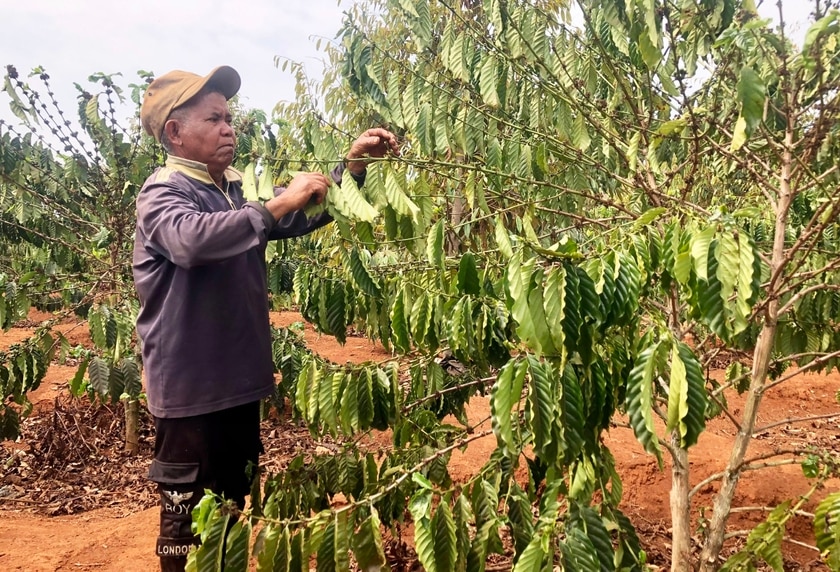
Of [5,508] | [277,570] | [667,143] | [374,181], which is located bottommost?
[5,508]

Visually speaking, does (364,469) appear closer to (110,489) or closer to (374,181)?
(374,181)

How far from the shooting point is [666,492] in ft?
11.4

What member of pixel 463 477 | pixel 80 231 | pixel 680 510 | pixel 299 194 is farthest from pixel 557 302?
pixel 80 231

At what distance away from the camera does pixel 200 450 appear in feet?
6.13

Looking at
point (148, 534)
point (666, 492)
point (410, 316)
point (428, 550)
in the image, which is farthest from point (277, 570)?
point (666, 492)

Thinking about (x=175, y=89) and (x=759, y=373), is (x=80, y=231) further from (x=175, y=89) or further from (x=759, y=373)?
(x=759, y=373)

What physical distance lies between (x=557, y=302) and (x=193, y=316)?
1.19 meters

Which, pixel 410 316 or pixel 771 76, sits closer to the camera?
pixel 771 76

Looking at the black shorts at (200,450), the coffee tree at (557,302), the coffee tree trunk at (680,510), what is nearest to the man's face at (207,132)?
the coffee tree at (557,302)

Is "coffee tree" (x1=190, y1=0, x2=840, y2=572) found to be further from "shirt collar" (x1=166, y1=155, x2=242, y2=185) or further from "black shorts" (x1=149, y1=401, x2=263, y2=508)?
"shirt collar" (x1=166, y1=155, x2=242, y2=185)

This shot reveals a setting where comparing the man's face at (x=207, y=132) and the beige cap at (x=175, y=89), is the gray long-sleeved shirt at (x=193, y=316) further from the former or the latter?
the beige cap at (x=175, y=89)

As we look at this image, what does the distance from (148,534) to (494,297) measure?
229 cm

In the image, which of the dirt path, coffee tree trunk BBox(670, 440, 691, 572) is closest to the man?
the dirt path

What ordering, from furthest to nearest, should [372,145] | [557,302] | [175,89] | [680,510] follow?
1. [680,510]
2. [175,89]
3. [372,145]
4. [557,302]
